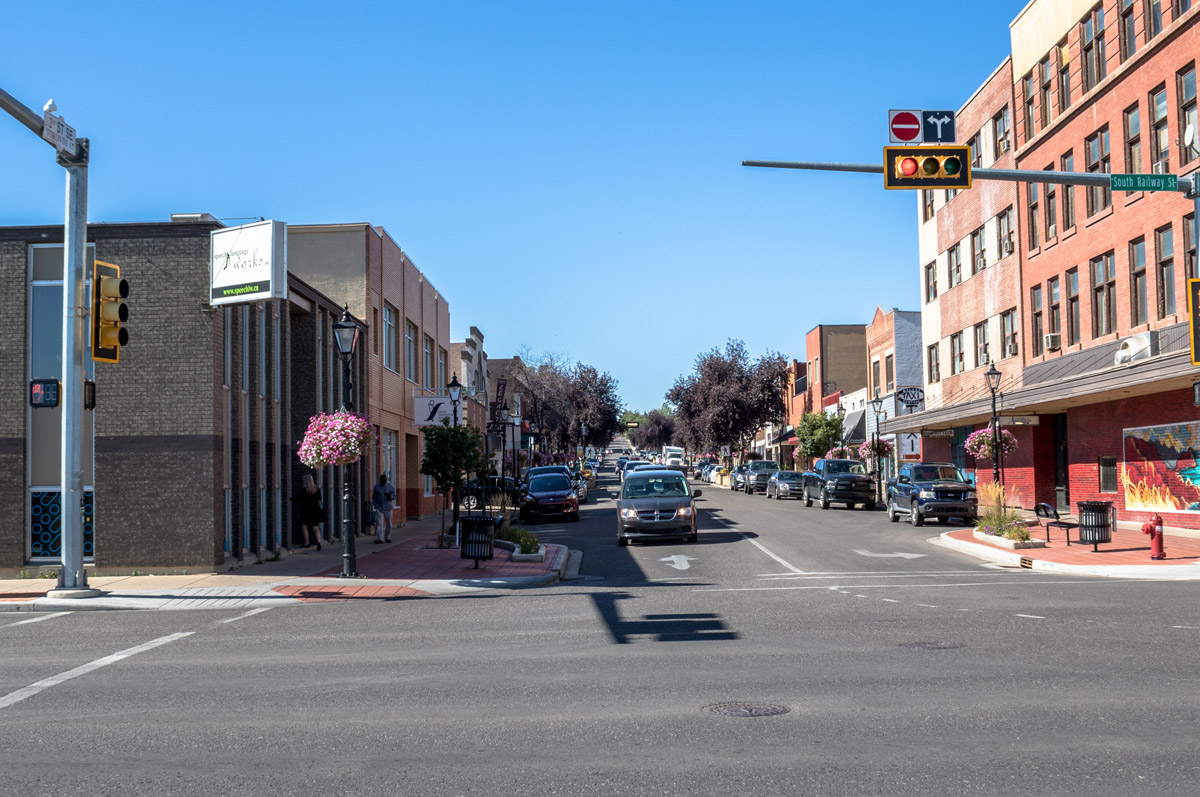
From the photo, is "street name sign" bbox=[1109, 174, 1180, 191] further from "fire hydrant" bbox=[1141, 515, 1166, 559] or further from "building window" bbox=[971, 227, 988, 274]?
"building window" bbox=[971, 227, 988, 274]

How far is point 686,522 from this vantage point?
80.7ft

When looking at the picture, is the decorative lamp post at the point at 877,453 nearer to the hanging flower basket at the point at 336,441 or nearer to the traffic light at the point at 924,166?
the hanging flower basket at the point at 336,441

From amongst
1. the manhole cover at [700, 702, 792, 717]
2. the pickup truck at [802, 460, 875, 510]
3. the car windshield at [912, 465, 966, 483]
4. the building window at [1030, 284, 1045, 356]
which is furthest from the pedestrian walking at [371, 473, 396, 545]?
the building window at [1030, 284, 1045, 356]

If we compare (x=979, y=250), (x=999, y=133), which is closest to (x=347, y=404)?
(x=999, y=133)

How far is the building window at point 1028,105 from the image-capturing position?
34781 millimetres

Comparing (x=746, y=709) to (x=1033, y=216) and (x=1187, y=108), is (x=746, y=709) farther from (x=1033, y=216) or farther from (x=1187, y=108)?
(x=1033, y=216)

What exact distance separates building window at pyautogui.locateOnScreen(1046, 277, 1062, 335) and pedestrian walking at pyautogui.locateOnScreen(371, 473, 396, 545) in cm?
1996

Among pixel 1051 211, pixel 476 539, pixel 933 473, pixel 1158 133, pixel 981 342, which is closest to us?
pixel 476 539

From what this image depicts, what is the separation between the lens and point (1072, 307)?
105 ft

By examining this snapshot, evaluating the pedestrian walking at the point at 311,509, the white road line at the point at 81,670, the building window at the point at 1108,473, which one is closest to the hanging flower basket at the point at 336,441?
the pedestrian walking at the point at 311,509

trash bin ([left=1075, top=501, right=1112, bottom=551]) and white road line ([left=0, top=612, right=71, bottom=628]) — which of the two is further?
trash bin ([left=1075, top=501, right=1112, bottom=551])

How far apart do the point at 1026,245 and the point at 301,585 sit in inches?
1049

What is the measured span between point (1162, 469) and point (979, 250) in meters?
15.2

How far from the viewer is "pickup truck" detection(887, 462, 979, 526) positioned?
2970 centimetres
